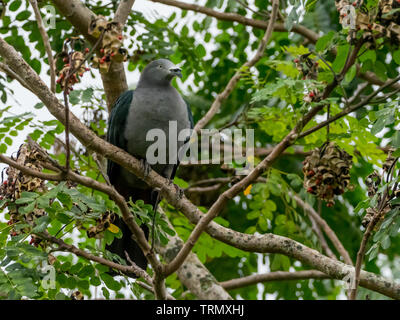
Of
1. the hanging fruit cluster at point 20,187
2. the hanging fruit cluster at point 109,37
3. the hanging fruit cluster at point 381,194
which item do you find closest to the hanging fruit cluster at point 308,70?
the hanging fruit cluster at point 381,194

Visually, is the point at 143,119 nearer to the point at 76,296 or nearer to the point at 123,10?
the point at 123,10

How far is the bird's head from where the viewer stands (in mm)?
4664

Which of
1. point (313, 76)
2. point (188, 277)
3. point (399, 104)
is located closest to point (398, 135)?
point (399, 104)

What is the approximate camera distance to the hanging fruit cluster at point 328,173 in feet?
9.97

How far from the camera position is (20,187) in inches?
117

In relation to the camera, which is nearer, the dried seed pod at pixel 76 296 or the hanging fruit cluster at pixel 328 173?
the hanging fruit cluster at pixel 328 173

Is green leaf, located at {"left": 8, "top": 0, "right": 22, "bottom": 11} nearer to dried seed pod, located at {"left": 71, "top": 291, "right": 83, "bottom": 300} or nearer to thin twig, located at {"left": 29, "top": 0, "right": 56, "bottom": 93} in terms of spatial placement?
thin twig, located at {"left": 29, "top": 0, "right": 56, "bottom": 93}

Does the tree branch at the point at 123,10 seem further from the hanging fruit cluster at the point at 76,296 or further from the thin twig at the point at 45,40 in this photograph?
the hanging fruit cluster at the point at 76,296

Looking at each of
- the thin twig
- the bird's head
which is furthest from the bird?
the thin twig

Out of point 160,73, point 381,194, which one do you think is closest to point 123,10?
point 160,73

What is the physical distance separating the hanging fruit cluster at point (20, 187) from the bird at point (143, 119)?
135 cm

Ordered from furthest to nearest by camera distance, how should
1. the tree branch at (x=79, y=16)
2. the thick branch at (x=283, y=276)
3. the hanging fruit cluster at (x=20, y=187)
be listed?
the thick branch at (x=283, y=276)
the tree branch at (x=79, y=16)
the hanging fruit cluster at (x=20, y=187)

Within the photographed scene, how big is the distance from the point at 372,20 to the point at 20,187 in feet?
6.26
